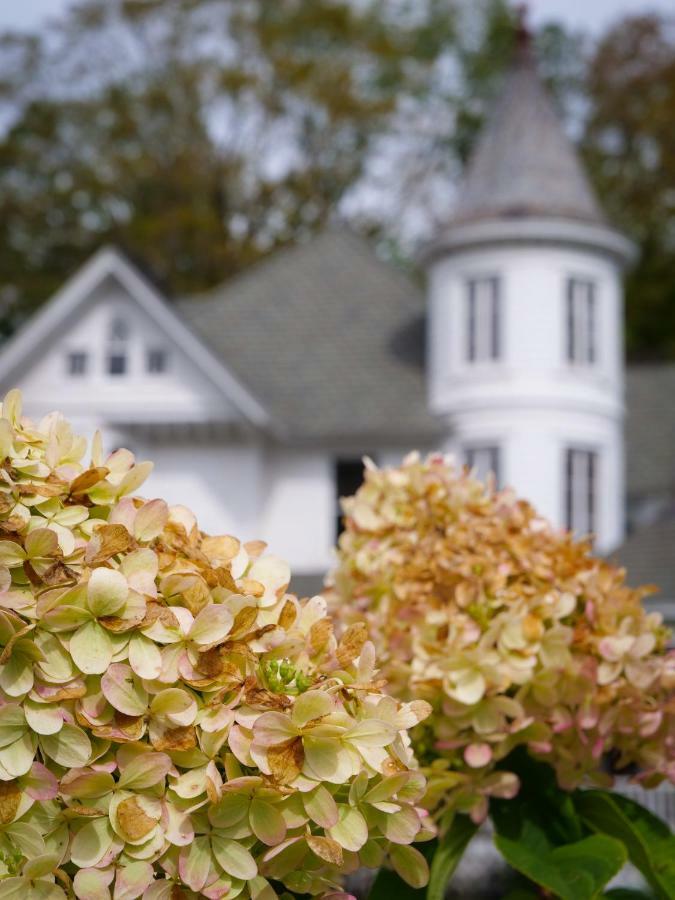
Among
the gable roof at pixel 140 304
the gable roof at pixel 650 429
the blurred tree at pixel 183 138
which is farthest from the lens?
the blurred tree at pixel 183 138

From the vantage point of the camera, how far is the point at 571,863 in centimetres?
295

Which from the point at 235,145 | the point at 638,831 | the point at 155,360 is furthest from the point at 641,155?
the point at 638,831

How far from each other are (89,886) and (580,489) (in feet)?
61.7

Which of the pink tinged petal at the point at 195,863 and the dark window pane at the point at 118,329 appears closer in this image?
the pink tinged petal at the point at 195,863

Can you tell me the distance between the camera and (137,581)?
2123 millimetres

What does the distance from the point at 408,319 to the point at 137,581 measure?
68.5ft

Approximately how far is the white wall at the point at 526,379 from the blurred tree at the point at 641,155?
13.5m

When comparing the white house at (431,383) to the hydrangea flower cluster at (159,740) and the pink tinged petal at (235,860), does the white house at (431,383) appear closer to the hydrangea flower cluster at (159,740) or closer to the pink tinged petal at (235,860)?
the hydrangea flower cluster at (159,740)

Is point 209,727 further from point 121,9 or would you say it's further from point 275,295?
point 121,9

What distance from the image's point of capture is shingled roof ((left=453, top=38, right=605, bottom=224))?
2019 centimetres

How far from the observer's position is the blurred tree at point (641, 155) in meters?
34.1

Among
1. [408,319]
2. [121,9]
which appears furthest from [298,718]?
[121,9]

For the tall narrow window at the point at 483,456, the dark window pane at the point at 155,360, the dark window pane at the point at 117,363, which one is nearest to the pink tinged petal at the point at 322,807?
the tall narrow window at the point at 483,456

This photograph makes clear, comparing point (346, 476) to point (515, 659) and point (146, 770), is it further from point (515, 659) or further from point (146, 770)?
point (146, 770)
